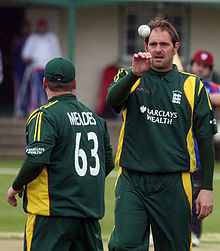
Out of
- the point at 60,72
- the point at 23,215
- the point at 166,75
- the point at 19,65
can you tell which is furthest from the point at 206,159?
the point at 19,65

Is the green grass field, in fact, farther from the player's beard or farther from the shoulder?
the shoulder

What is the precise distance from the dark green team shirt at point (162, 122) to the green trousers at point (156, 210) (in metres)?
0.10

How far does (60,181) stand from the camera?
5.05 metres

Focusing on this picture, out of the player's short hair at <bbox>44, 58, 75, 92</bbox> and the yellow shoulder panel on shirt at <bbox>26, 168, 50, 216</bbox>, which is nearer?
the yellow shoulder panel on shirt at <bbox>26, 168, 50, 216</bbox>

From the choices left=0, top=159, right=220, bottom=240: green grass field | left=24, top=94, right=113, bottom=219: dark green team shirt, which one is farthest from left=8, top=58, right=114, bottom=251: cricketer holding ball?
left=0, top=159, right=220, bottom=240: green grass field

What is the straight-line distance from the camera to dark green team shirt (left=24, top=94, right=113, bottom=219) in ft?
16.3

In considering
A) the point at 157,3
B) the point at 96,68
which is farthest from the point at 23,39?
the point at 157,3

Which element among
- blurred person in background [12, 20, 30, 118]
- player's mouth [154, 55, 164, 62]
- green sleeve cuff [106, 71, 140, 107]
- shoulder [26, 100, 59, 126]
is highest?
player's mouth [154, 55, 164, 62]

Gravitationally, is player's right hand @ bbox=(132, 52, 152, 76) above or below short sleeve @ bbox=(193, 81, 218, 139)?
above

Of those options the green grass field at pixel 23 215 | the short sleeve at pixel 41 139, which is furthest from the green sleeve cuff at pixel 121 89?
the green grass field at pixel 23 215

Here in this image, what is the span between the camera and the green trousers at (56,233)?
5.04 metres

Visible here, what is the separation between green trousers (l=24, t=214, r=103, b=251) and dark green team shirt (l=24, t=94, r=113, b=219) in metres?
0.06

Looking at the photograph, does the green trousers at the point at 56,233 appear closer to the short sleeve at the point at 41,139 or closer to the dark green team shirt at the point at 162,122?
the short sleeve at the point at 41,139

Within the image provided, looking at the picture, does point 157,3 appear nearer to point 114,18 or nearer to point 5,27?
point 114,18
